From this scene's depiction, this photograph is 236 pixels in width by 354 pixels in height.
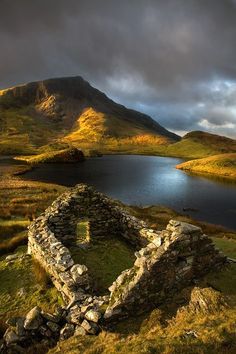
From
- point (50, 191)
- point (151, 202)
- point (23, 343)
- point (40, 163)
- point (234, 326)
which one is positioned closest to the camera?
point (234, 326)

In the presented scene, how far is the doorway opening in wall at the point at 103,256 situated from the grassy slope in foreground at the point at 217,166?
117045mm

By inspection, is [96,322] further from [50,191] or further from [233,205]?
[233,205]

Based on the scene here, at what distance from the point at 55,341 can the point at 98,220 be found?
11.2 meters

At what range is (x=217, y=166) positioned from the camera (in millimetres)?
144125

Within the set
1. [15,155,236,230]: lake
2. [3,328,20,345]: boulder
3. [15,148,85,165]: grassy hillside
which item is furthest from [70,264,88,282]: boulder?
[15,148,85,165]: grassy hillside

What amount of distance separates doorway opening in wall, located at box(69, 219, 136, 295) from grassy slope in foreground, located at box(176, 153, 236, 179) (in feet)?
384

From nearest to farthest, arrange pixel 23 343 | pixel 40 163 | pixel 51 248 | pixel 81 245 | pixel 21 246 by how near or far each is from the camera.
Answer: pixel 23 343 < pixel 51 248 < pixel 81 245 < pixel 21 246 < pixel 40 163

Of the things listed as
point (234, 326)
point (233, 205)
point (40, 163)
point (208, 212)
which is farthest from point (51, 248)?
point (40, 163)

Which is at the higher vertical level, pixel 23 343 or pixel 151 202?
pixel 23 343

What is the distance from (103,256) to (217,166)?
13419 centimetres

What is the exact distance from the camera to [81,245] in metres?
20.6

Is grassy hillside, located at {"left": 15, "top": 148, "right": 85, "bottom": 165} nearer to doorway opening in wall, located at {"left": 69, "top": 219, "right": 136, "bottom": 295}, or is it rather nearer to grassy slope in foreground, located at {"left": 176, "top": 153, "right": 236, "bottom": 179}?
grassy slope in foreground, located at {"left": 176, "top": 153, "right": 236, "bottom": 179}

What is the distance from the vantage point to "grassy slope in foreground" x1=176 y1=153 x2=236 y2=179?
5310 inches

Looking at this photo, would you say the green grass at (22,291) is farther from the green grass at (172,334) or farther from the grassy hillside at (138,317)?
the green grass at (172,334)
